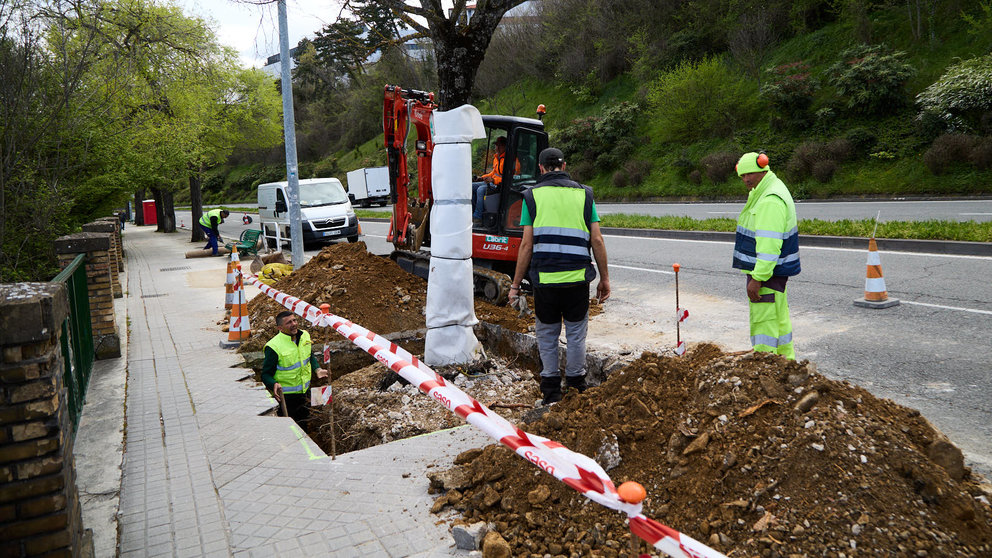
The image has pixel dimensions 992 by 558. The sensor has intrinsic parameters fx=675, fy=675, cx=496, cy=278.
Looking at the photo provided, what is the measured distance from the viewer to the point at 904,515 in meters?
2.99

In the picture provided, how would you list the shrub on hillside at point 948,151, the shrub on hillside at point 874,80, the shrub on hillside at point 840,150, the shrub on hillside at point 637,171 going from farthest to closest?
the shrub on hillside at point 637,171, the shrub on hillside at point 874,80, the shrub on hillside at point 840,150, the shrub on hillside at point 948,151

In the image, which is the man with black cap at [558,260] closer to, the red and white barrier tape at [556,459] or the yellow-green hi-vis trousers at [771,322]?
the yellow-green hi-vis trousers at [771,322]

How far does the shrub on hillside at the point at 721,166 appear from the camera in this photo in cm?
2788

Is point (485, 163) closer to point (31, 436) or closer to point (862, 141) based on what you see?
point (31, 436)

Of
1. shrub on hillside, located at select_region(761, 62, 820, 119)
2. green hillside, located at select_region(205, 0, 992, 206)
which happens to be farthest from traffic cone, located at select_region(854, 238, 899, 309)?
shrub on hillside, located at select_region(761, 62, 820, 119)

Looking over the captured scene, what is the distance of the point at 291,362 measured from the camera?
254 inches

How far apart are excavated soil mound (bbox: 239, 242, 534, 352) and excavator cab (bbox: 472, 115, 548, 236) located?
138cm

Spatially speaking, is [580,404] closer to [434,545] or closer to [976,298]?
[434,545]

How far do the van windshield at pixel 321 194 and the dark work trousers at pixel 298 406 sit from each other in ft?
52.0

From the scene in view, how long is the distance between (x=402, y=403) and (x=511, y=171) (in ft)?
16.2

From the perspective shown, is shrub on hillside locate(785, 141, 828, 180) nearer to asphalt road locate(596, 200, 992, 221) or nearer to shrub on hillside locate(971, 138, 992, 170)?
asphalt road locate(596, 200, 992, 221)

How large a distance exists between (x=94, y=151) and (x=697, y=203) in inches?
843

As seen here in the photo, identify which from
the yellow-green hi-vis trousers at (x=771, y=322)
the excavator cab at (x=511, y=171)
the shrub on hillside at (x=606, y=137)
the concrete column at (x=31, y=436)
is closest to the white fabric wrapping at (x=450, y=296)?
the yellow-green hi-vis trousers at (x=771, y=322)

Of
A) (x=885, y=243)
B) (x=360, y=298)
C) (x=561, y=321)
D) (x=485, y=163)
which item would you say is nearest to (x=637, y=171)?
(x=885, y=243)
